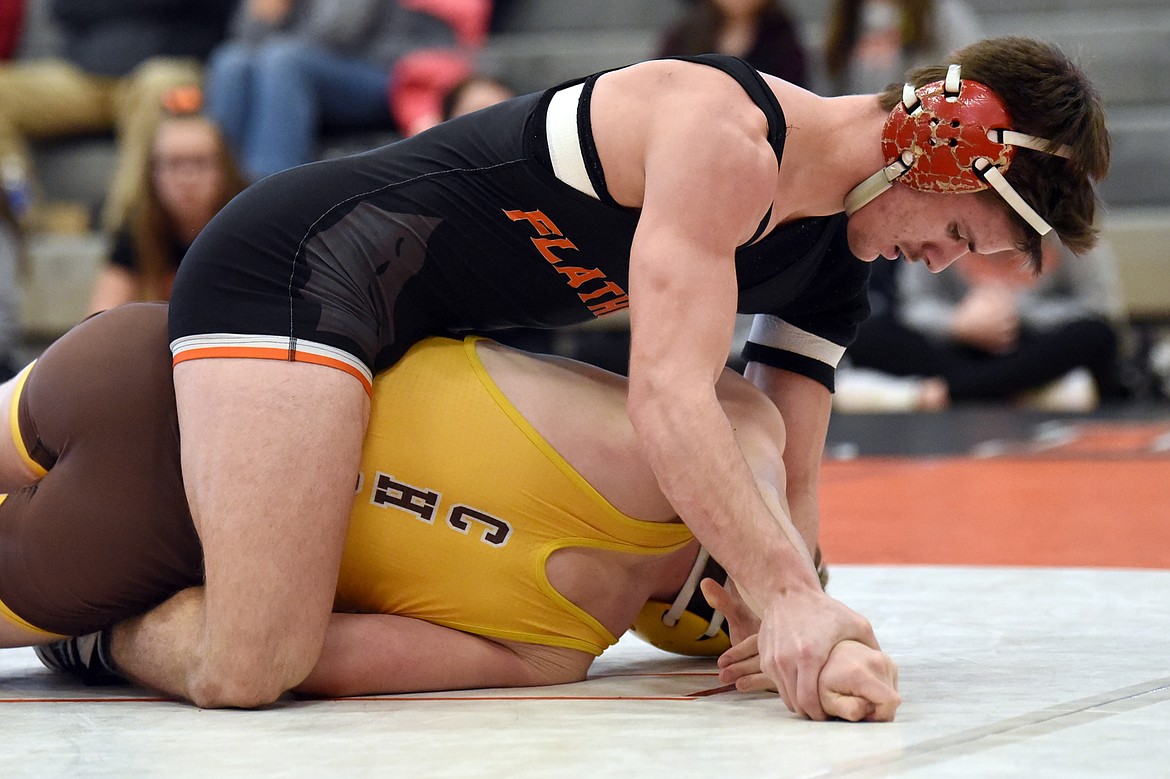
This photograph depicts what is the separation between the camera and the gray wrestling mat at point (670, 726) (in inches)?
66.5

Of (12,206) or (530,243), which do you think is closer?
(530,243)

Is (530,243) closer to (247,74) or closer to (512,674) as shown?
(512,674)

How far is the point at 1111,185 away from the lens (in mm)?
8125

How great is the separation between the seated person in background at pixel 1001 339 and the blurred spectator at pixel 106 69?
355 cm

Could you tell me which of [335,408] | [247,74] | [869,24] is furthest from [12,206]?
[335,408]

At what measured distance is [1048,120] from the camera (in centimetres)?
210

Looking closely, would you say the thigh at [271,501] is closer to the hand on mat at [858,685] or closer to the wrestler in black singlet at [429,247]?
the wrestler in black singlet at [429,247]

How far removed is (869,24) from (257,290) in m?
4.98

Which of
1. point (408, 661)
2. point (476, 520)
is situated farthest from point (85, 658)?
point (476, 520)

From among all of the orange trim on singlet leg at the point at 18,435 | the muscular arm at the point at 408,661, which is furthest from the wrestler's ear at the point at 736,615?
the orange trim on singlet leg at the point at 18,435

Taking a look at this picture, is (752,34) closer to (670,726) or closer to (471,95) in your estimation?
(471,95)

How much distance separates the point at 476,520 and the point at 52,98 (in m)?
6.76

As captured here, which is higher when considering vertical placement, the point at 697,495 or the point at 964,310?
the point at 697,495

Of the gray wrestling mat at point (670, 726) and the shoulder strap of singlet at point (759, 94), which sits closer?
the gray wrestling mat at point (670, 726)
